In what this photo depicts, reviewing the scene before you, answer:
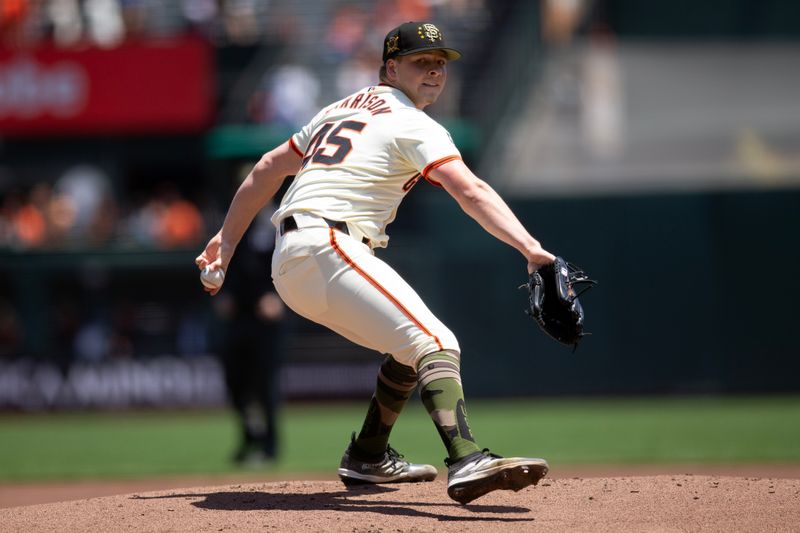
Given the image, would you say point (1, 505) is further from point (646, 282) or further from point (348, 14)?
point (348, 14)

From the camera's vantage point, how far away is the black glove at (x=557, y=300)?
14.6 ft

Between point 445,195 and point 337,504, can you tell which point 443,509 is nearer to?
point 337,504

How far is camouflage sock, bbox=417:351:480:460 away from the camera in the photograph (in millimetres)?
4504

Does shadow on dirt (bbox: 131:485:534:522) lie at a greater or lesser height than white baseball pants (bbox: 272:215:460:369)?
lesser

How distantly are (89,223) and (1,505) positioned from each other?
28.9ft

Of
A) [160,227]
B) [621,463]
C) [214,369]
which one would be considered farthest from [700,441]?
[160,227]

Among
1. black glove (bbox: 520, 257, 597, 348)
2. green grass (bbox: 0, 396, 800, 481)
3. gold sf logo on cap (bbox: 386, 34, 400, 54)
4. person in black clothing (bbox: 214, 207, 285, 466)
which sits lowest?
green grass (bbox: 0, 396, 800, 481)

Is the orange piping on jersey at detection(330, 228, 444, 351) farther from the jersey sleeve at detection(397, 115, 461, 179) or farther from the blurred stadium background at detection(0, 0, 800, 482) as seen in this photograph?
the blurred stadium background at detection(0, 0, 800, 482)

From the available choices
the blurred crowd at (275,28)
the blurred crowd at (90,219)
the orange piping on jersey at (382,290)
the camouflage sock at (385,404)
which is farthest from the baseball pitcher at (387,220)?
the blurred crowd at (275,28)

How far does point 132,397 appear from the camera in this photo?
1363 cm

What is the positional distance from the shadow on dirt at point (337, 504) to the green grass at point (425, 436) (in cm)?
274

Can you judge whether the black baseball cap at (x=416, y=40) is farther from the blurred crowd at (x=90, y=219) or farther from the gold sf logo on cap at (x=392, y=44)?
the blurred crowd at (x=90, y=219)

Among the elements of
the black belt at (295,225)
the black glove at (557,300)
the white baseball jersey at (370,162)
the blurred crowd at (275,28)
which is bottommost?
the black glove at (557,300)

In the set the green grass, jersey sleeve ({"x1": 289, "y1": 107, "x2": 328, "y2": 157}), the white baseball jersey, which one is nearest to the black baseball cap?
the white baseball jersey
